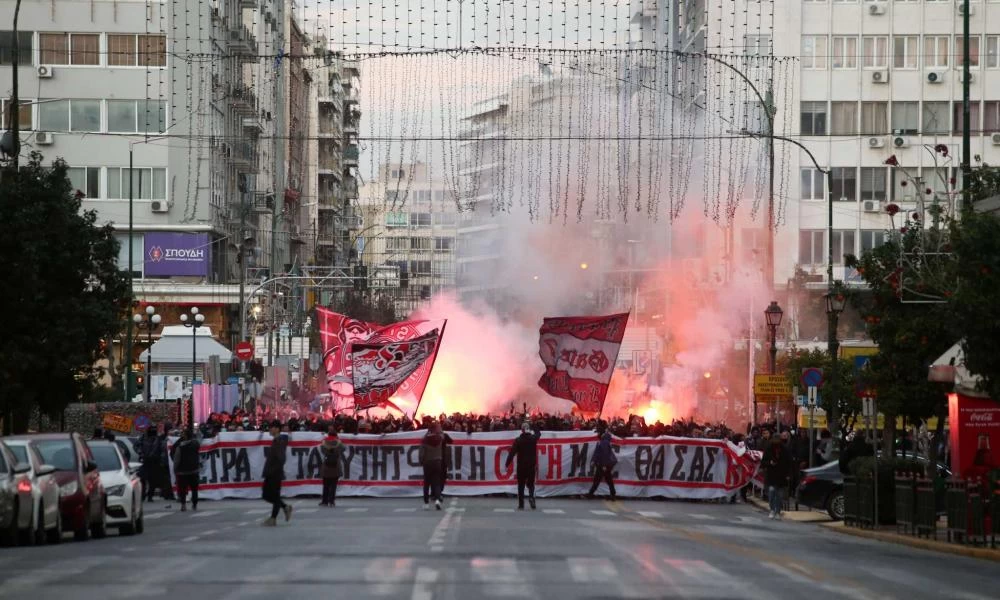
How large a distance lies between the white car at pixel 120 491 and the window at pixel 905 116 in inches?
2068

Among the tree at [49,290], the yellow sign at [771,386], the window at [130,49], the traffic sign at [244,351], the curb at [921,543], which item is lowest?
the curb at [921,543]

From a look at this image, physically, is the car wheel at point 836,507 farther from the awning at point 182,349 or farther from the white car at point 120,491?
the awning at point 182,349

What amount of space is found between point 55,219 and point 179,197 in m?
39.2

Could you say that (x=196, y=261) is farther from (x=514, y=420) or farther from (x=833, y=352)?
(x=833, y=352)

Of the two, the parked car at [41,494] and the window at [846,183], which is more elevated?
the window at [846,183]

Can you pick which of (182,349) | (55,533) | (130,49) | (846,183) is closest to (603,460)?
(55,533)

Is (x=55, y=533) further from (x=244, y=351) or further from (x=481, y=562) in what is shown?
(x=244, y=351)

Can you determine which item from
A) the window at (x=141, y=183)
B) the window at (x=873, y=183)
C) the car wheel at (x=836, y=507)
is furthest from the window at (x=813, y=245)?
the car wheel at (x=836, y=507)

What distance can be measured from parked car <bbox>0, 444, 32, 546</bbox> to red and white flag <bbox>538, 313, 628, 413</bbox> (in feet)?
68.7

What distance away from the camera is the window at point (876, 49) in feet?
243

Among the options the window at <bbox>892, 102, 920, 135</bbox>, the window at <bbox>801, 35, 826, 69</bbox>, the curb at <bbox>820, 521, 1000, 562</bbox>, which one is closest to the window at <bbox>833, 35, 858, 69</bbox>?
the window at <bbox>801, 35, 826, 69</bbox>

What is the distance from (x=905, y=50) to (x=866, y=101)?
2632 mm

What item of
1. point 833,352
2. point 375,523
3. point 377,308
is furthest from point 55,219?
point 377,308

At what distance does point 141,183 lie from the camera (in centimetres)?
7200
